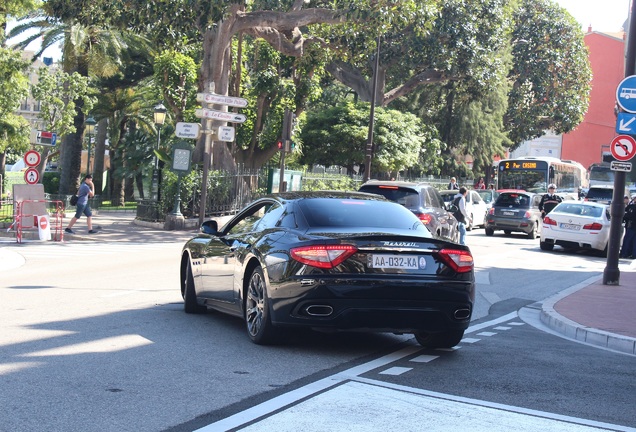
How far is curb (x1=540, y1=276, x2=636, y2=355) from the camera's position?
10.1 meters

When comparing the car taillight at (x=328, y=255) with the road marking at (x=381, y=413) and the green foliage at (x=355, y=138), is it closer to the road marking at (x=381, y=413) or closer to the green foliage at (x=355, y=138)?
the road marking at (x=381, y=413)

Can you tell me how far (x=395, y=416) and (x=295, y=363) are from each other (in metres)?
1.88

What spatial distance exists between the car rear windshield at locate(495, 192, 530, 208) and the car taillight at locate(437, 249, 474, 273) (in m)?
25.0

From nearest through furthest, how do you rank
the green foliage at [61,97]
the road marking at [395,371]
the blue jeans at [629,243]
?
the road marking at [395,371] → the blue jeans at [629,243] → the green foliage at [61,97]

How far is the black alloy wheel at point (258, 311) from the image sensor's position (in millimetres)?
8039

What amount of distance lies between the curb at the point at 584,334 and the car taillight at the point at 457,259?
2881 millimetres

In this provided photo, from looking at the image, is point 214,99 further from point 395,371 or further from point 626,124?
point 395,371

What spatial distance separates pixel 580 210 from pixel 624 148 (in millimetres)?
9984

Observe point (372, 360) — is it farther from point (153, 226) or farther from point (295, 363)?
point (153, 226)

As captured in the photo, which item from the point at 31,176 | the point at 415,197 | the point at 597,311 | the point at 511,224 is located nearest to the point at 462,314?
the point at 597,311

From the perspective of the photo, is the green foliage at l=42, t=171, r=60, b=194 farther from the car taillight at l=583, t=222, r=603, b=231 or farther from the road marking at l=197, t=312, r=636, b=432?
the road marking at l=197, t=312, r=636, b=432

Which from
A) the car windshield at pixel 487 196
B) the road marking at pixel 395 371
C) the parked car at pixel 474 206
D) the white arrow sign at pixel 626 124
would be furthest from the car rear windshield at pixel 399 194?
the car windshield at pixel 487 196

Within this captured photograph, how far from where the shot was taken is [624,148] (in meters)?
16.5

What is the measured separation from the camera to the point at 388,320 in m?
7.77
